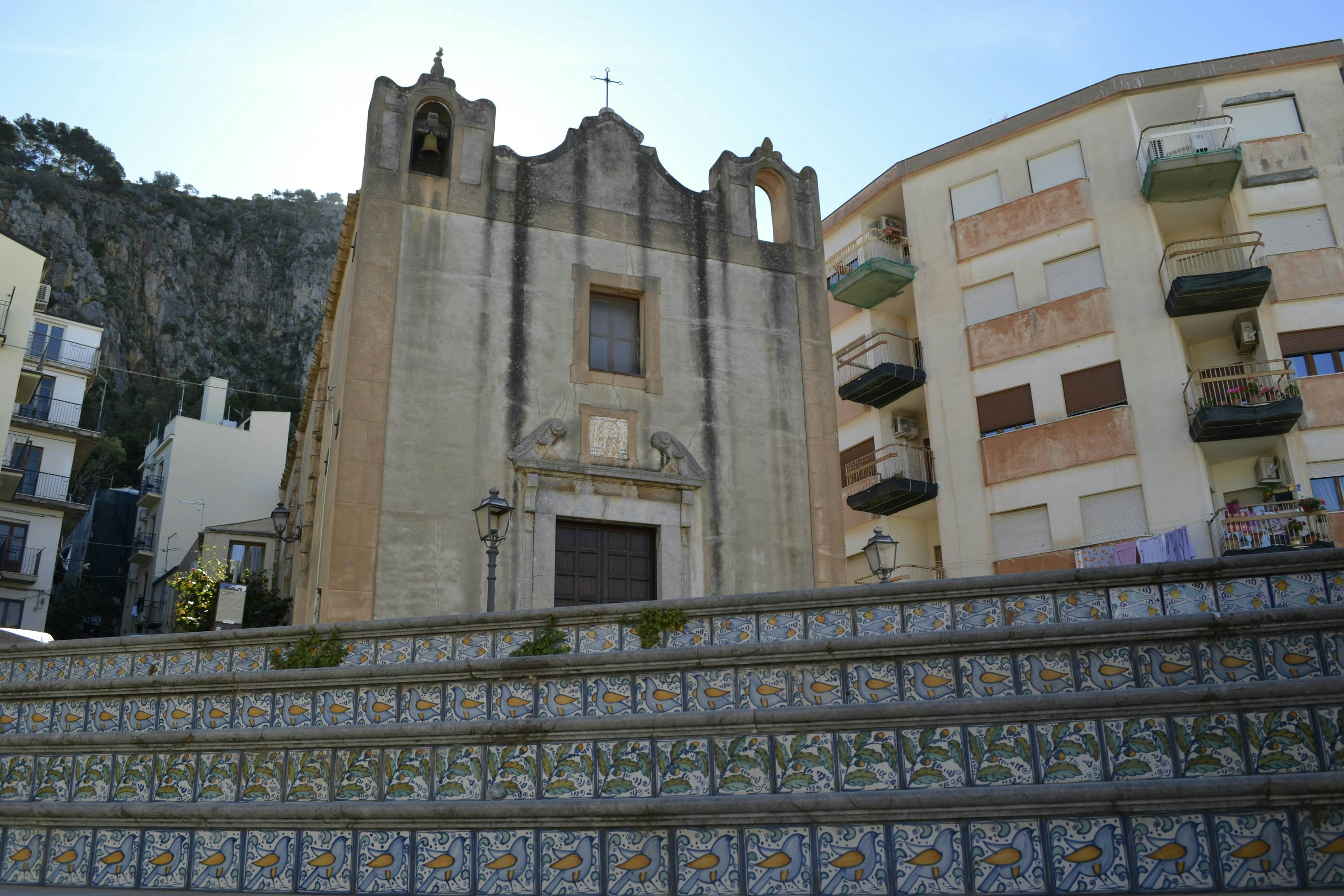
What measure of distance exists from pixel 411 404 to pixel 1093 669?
402 inches

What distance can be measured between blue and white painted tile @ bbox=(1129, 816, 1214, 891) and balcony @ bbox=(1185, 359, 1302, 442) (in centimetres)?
1964

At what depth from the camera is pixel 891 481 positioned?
27938 mm

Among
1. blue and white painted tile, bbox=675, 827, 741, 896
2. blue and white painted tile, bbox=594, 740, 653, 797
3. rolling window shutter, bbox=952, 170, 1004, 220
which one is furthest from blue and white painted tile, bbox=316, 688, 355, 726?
rolling window shutter, bbox=952, 170, 1004, 220

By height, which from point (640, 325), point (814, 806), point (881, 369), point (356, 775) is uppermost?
point (881, 369)

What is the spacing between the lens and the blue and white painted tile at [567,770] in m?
7.22

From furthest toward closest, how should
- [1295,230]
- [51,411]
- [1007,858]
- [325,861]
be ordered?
1. [51,411]
2. [1295,230]
3. [325,861]
4. [1007,858]

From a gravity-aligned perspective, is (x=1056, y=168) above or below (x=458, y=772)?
above

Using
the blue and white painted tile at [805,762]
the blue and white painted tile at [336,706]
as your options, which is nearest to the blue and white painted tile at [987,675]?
the blue and white painted tile at [805,762]

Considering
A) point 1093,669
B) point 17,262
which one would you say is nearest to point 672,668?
point 1093,669

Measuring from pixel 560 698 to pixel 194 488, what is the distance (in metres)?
42.2

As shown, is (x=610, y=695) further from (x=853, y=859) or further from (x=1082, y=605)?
(x=1082, y=605)

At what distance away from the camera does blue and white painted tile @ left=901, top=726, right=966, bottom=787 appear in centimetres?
661

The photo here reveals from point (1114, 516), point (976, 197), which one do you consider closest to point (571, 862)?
point (1114, 516)

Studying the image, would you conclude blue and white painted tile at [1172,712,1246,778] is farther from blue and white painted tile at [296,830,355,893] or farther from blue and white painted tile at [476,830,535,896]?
blue and white painted tile at [296,830,355,893]
